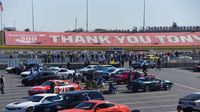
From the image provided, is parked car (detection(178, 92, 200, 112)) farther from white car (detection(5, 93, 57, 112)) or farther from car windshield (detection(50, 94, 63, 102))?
white car (detection(5, 93, 57, 112))

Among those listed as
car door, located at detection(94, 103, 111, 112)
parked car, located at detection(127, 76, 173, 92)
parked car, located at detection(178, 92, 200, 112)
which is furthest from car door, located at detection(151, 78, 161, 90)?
car door, located at detection(94, 103, 111, 112)

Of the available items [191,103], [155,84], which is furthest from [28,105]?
[155,84]

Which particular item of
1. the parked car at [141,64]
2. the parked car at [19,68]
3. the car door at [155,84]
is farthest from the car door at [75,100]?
the parked car at [141,64]

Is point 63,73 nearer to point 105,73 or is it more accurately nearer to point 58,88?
point 105,73

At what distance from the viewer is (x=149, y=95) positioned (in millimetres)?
32531

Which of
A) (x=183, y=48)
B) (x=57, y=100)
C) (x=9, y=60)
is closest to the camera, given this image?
(x=57, y=100)

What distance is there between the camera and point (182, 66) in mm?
58000

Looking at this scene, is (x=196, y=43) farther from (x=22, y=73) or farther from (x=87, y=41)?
(x=22, y=73)

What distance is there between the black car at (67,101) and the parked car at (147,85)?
35.3ft

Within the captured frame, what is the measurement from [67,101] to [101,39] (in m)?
63.0

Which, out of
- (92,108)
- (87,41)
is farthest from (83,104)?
(87,41)

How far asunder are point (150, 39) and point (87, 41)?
1141 cm

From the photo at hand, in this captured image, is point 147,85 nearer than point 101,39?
Yes

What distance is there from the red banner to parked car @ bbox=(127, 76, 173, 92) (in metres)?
48.1
